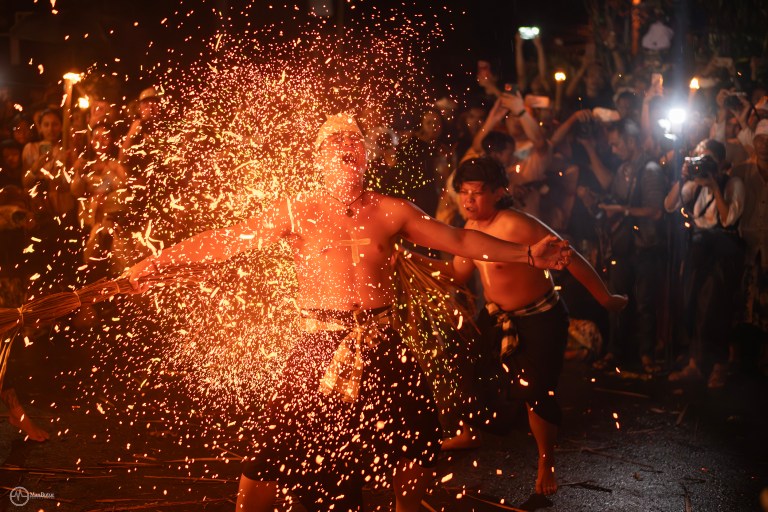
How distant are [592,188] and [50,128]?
5438 mm

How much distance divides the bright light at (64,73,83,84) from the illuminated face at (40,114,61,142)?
110 cm

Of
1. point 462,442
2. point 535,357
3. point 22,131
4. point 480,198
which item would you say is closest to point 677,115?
point 480,198

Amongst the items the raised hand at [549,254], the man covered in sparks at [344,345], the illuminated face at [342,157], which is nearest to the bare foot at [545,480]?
the man covered in sparks at [344,345]

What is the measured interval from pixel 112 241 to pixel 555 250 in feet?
17.0

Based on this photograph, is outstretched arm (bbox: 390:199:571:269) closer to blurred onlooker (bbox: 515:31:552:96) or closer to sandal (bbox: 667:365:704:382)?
sandal (bbox: 667:365:704:382)

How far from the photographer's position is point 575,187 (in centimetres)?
847

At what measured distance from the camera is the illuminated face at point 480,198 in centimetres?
534

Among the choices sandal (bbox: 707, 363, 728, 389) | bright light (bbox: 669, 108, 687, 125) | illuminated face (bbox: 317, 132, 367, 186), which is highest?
illuminated face (bbox: 317, 132, 367, 186)

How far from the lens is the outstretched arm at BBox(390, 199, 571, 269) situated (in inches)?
168

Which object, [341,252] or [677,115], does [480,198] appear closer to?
[341,252]

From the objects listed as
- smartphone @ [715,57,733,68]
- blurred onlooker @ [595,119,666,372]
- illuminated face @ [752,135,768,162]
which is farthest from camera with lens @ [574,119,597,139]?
A: smartphone @ [715,57,733,68]

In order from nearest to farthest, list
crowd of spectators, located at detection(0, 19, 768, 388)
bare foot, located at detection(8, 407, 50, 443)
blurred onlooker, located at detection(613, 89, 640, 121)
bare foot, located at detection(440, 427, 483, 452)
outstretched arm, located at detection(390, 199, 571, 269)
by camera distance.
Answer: outstretched arm, located at detection(390, 199, 571, 269) < bare foot, located at detection(8, 407, 50, 443) < bare foot, located at detection(440, 427, 483, 452) < crowd of spectators, located at detection(0, 19, 768, 388) < blurred onlooker, located at detection(613, 89, 640, 121)

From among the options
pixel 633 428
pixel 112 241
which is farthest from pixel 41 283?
pixel 633 428

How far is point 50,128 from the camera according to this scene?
344 inches
